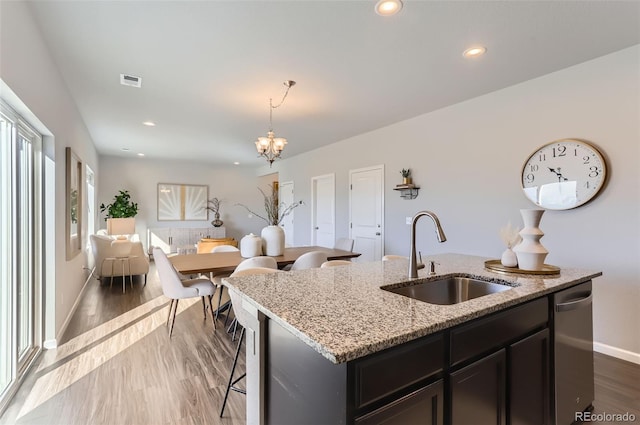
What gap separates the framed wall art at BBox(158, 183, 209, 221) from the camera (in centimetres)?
793

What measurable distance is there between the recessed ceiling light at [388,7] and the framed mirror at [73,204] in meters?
3.30

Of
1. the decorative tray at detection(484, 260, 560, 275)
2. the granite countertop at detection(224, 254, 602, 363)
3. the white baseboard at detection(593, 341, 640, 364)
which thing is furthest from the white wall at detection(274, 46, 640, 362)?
the decorative tray at detection(484, 260, 560, 275)

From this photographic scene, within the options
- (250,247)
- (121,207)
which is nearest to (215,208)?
(121,207)

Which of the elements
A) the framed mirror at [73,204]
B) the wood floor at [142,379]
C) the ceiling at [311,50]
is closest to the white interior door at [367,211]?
the ceiling at [311,50]

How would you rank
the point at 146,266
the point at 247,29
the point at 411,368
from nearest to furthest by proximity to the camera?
the point at 411,368
the point at 247,29
the point at 146,266

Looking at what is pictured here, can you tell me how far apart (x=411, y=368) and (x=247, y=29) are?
7.50 ft

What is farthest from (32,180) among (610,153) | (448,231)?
(610,153)

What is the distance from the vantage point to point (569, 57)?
2578 mm

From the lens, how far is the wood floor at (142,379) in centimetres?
187

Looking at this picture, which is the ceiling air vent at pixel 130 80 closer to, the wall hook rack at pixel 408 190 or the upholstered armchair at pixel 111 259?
the upholstered armchair at pixel 111 259

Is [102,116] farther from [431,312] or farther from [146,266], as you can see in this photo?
Answer: [431,312]

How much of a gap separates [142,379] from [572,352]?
108 inches

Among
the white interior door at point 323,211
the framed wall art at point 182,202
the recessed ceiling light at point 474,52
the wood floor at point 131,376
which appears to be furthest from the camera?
the framed wall art at point 182,202

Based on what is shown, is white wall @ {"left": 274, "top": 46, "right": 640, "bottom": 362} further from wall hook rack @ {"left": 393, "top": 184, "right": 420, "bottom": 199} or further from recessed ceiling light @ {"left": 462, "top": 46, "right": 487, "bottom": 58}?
recessed ceiling light @ {"left": 462, "top": 46, "right": 487, "bottom": 58}
